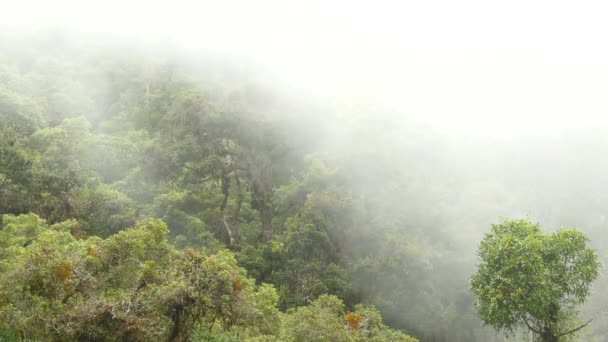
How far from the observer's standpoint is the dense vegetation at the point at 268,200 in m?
18.2

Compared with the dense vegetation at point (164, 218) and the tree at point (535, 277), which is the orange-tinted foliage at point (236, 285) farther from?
the tree at point (535, 277)

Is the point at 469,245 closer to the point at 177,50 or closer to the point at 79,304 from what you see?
the point at 79,304

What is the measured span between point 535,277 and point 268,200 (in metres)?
22.6

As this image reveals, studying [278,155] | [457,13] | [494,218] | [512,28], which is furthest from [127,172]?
[457,13]

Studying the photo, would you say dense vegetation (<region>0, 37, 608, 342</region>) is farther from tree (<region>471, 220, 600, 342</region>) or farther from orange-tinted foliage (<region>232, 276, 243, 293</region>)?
tree (<region>471, 220, 600, 342</region>)

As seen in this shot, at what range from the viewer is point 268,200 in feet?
120

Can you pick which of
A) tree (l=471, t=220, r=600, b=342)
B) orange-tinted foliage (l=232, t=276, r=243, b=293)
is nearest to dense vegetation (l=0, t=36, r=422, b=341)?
orange-tinted foliage (l=232, t=276, r=243, b=293)

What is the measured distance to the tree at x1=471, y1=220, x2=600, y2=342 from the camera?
53.7 feet

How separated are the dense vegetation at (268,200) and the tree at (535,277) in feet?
14.3

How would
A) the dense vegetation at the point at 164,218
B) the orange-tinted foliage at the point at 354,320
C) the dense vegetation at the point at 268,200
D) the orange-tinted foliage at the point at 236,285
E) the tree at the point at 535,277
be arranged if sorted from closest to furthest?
the dense vegetation at the point at 164,218 → the orange-tinted foliage at the point at 236,285 → the tree at the point at 535,277 → the dense vegetation at the point at 268,200 → the orange-tinted foliage at the point at 354,320

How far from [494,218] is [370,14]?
60.7m

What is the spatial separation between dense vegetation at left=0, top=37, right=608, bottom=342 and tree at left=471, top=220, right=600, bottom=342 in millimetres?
4364

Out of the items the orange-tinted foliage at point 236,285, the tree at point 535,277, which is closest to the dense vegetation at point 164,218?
the orange-tinted foliage at point 236,285

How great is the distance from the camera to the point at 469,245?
32031 mm
